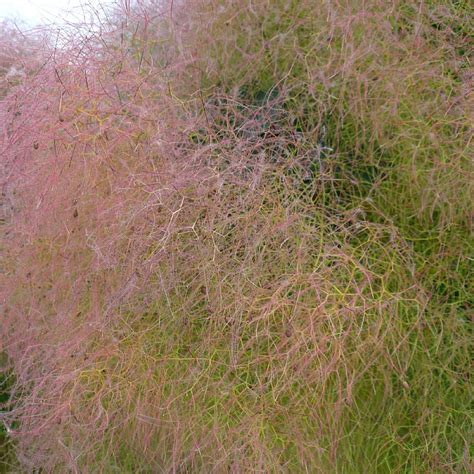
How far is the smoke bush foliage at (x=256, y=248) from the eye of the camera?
3.54 feet

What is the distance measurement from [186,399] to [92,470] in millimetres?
299

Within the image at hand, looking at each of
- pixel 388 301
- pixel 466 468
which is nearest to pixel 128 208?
pixel 388 301

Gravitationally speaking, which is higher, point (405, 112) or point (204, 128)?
point (204, 128)

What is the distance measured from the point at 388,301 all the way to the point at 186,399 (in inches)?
16.1

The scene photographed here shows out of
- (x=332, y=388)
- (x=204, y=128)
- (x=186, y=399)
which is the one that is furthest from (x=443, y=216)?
(x=186, y=399)

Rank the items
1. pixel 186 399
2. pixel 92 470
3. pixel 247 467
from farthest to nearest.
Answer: pixel 92 470
pixel 186 399
pixel 247 467

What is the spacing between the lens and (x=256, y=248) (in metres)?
1.09

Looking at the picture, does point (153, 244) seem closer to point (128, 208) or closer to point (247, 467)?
point (128, 208)

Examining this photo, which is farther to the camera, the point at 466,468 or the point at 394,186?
the point at 394,186

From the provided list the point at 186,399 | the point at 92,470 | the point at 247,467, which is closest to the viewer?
the point at 247,467

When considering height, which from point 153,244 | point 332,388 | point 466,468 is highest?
point 153,244

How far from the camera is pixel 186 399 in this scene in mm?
1171

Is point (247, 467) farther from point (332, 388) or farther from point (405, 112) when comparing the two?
point (405, 112)

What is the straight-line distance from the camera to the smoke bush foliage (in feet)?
3.54
